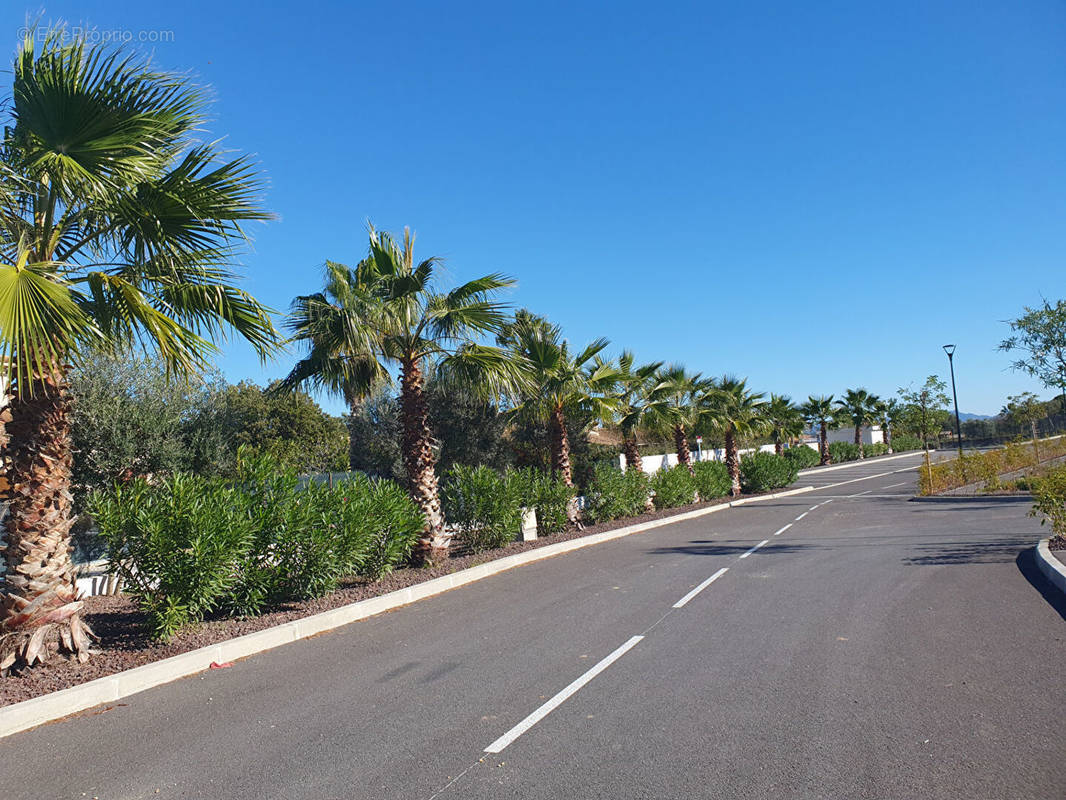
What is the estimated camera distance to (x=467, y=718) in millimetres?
5285

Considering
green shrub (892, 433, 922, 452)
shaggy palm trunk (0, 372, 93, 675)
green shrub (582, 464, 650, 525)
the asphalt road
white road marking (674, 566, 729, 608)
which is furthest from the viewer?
green shrub (892, 433, 922, 452)

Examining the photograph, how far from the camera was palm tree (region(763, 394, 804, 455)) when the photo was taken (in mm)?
40000

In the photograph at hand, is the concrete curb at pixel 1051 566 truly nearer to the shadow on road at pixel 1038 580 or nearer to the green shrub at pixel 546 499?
the shadow on road at pixel 1038 580

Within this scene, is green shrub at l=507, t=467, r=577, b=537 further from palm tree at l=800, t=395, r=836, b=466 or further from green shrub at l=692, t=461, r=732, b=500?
palm tree at l=800, t=395, r=836, b=466

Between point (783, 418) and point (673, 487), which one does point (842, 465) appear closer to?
point (783, 418)

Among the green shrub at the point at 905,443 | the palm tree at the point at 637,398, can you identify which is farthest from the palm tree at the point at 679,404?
the green shrub at the point at 905,443

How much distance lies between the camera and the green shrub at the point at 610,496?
2003 cm

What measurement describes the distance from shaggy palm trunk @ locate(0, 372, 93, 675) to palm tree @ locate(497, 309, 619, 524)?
37.7 feet

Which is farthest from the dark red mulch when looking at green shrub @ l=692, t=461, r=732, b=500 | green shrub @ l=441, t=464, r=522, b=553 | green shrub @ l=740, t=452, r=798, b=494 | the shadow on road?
green shrub @ l=740, t=452, r=798, b=494

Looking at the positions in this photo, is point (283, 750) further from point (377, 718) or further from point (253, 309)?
point (253, 309)

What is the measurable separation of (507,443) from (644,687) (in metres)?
19.3

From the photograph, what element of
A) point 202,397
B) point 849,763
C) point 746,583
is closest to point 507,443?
point 202,397

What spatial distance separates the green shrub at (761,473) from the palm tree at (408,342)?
2084 centimetres

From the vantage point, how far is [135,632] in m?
8.10
